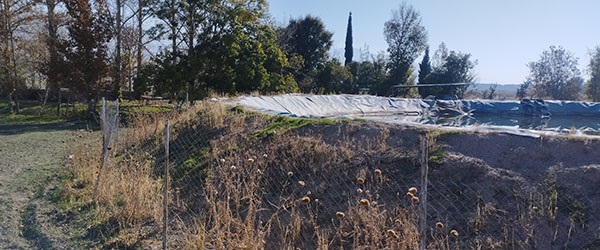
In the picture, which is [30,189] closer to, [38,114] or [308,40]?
[38,114]

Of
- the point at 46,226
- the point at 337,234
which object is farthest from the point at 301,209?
the point at 46,226

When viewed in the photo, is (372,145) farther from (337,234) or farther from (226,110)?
(226,110)

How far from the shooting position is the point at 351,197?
4203 millimetres

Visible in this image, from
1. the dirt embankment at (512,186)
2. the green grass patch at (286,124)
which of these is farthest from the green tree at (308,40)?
the dirt embankment at (512,186)

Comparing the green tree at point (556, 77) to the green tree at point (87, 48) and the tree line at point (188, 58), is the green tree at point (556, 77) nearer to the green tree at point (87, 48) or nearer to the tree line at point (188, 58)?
the tree line at point (188, 58)

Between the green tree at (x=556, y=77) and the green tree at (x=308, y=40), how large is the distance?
910cm

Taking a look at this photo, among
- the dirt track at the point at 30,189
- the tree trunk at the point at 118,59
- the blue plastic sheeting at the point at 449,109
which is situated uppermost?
the tree trunk at the point at 118,59

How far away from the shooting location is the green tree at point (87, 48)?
13.0 metres

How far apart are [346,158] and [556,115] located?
1043 centimetres

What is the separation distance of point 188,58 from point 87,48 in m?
3.04

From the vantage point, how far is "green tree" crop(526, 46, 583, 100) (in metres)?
17.8

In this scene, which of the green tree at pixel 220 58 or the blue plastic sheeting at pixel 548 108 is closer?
the blue plastic sheeting at pixel 548 108

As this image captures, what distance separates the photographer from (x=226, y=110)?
25.3 ft

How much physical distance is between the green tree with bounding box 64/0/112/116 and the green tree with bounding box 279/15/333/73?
9.59 m
